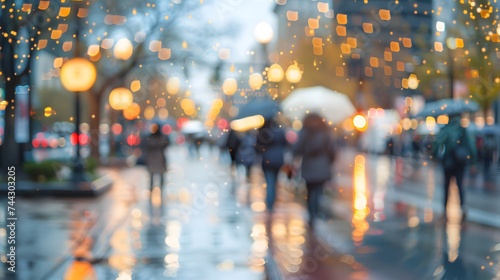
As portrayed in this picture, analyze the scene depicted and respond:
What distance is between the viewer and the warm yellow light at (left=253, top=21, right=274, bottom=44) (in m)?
15.8

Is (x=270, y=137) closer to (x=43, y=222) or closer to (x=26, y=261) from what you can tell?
(x=43, y=222)

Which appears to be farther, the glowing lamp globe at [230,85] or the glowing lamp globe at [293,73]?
the glowing lamp globe at [293,73]

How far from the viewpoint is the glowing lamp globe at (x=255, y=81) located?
15.1 meters

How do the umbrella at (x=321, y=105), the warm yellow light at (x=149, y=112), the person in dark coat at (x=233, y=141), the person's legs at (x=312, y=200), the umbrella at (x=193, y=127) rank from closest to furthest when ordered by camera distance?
the person's legs at (x=312, y=200)
the umbrella at (x=321, y=105)
the person in dark coat at (x=233, y=141)
the warm yellow light at (x=149, y=112)
the umbrella at (x=193, y=127)

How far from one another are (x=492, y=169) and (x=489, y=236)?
25.6 m

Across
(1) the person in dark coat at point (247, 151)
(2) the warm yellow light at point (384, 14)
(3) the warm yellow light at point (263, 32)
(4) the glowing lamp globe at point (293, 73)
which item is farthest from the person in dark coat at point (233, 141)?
(2) the warm yellow light at point (384, 14)

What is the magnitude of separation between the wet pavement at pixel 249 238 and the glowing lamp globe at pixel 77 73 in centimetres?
270

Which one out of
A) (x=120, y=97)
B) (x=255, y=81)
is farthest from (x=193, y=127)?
(x=255, y=81)

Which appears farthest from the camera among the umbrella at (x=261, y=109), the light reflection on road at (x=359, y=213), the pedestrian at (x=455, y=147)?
the umbrella at (x=261, y=109)

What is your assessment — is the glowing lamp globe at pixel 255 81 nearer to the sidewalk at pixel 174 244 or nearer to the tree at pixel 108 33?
the tree at pixel 108 33

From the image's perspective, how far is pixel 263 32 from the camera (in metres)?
15.8

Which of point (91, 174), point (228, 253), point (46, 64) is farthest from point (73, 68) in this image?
point (46, 64)

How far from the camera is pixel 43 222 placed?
15070 mm

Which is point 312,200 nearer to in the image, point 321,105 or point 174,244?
point 174,244
